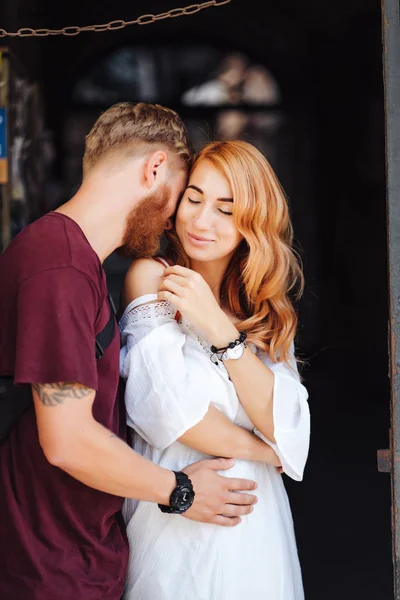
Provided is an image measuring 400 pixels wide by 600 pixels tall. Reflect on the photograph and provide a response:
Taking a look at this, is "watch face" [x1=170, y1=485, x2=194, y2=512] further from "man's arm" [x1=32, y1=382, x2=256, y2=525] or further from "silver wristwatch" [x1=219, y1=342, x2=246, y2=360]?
"silver wristwatch" [x1=219, y1=342, x2=246, y2=360]

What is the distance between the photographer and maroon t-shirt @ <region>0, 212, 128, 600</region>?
187 cm

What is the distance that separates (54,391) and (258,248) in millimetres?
958

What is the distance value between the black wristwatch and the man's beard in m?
0.71

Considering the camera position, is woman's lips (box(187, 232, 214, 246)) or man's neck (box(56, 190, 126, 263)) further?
woman's lips (box(187, 232, 214, 246))

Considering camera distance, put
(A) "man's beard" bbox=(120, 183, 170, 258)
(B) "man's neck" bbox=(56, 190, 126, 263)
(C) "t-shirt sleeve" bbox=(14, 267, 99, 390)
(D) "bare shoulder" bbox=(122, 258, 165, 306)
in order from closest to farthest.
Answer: (C) "t-shirt sleeve" bbox=(14, 267, 99, 390), (B) "man's neck" bbox=(56, 190, 126, 263), (A) "man's beard" bbox=(120, 183, 170, 258), (D) "bare shoulder" bbox=(122, 258, 165, 306)

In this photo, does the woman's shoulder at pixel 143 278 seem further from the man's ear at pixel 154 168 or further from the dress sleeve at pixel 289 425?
the dress sleeve at pixel 289 425

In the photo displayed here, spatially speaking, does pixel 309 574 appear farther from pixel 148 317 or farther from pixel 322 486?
pixel 148 317

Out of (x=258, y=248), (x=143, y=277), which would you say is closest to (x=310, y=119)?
(x=258, y=248)

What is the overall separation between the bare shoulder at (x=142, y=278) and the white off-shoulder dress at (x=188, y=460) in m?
0.05

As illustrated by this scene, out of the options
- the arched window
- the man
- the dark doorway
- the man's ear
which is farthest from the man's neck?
the arched window

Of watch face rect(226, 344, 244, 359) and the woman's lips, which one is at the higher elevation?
the woman's lips

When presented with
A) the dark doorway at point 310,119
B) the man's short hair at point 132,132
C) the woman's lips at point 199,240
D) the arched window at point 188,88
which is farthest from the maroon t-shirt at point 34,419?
the arched window at point 188,88

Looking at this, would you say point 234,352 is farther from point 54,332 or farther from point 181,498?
point 54,332

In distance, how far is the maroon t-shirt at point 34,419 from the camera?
1.87m
